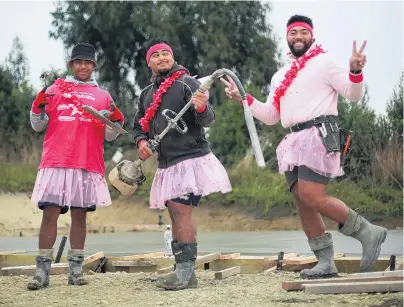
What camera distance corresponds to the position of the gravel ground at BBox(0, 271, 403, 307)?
4.95 meters

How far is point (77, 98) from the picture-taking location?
661 centimetres

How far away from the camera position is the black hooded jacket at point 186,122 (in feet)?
20.3

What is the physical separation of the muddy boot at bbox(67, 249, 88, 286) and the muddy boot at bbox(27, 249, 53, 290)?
172 millimetres

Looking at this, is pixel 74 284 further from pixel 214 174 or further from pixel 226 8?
pixel 226 8

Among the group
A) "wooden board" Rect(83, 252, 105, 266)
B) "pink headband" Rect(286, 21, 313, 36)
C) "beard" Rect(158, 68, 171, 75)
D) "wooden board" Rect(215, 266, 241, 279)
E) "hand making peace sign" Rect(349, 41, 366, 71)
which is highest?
"pink headband" Rect(286, 21, 313, 36)

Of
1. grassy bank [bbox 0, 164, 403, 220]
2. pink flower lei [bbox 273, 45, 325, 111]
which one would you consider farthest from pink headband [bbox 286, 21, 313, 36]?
grassy bank [bbox 0, 164, 403, 220]

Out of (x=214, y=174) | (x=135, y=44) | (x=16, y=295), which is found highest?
(x=135, y=44)

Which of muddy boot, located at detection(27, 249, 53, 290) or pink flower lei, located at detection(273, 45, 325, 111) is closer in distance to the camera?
pink flower lei, located at detection(273, 45, 325, 111)

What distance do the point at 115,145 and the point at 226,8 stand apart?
21.4 feet

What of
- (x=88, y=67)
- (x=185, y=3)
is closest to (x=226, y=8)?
(x=185, y=3)

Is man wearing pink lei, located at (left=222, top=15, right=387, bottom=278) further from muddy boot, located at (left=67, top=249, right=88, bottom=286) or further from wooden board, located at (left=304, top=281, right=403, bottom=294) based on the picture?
muddy boot, located at (left=67, top=249, right=88, bottom=286)

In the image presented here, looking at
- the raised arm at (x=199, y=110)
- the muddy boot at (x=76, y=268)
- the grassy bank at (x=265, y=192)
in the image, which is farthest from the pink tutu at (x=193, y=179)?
the grassy bank at (x=265, y=192)

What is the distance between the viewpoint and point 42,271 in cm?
641

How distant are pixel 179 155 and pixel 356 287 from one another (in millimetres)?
1759
